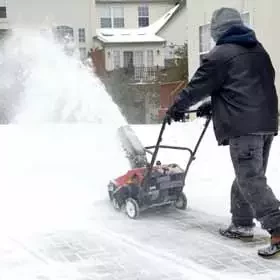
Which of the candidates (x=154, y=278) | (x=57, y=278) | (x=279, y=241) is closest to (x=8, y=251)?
(x=57, y=278)

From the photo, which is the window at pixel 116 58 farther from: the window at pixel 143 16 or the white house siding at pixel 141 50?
the window at pixel 143 16

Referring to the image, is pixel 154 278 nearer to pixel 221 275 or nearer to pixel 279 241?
pixel 221 275

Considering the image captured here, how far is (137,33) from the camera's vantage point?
4003cm

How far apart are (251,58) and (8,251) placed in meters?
2.46

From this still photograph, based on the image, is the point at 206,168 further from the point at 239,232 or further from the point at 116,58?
the point at 116,58

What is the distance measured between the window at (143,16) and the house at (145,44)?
184cm

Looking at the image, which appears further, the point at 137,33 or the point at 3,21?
the point at 137,33

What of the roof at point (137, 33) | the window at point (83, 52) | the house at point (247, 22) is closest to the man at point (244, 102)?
the house at point (247, 22)

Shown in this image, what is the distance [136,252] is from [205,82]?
1.44 metres

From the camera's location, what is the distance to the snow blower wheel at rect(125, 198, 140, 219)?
5820mm

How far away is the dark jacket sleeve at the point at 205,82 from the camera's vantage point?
4570mm

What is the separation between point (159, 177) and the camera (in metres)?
5.85

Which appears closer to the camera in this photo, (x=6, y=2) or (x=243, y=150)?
(x=243, y=150)

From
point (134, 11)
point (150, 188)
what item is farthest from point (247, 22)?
point (134, 11)
